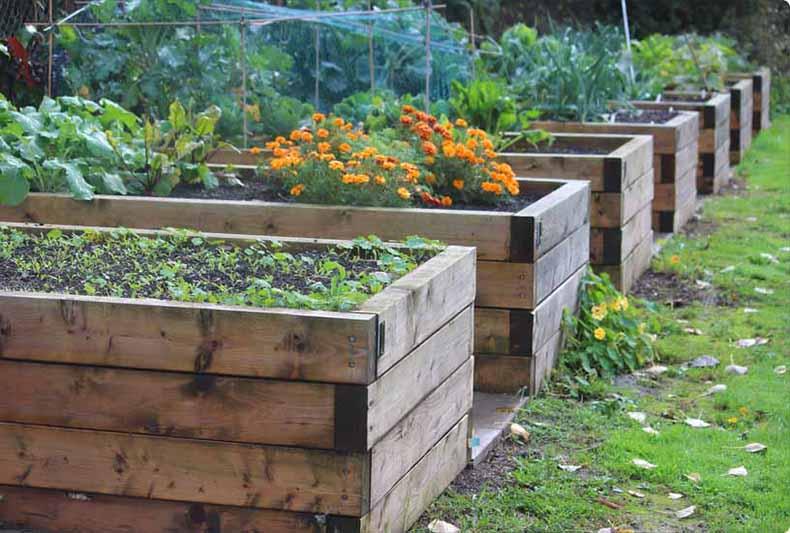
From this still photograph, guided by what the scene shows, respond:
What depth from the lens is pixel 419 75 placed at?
350 inches

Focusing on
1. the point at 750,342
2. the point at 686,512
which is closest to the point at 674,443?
the point at 686,512

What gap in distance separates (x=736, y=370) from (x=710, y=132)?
4.89 m

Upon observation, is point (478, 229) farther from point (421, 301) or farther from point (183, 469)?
point (183, 469)

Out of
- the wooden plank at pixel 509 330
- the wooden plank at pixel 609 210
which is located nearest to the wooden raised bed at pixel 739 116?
the wooden plank at pixel 609 210

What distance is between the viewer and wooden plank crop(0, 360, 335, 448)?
3.24m

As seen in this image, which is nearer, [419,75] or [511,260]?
[511,260]

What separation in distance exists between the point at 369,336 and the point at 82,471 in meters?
0.88

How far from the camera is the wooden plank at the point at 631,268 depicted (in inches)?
258

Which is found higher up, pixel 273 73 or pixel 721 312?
pixel 273 73

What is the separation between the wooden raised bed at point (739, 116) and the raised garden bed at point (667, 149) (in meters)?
2.92

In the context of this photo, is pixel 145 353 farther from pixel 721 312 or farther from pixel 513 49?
pixel 513 49

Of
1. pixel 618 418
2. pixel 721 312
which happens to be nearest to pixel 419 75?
pixel 721 312

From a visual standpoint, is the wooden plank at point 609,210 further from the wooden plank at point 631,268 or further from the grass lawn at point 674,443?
the grass lawn at point 674,443

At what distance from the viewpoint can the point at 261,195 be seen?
5.54m
